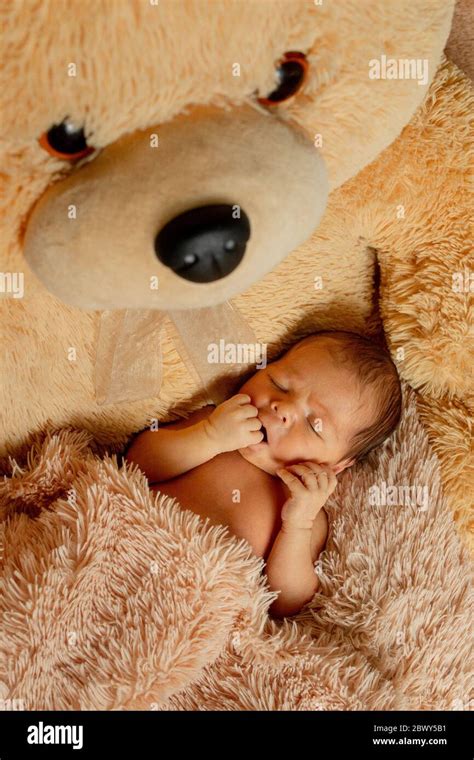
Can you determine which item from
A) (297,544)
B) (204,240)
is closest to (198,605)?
(297,544)

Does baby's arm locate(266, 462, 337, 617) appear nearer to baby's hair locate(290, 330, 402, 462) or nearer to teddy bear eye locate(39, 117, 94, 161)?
baby's hair locate(290, 330, 402, 462)

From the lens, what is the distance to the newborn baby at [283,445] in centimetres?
86

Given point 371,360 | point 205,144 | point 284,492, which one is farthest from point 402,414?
point 205,144

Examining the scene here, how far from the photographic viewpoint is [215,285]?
0.53 metres

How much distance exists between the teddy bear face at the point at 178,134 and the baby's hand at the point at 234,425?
0.33 meters

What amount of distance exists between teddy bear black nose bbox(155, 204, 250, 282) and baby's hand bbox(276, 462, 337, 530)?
423 mm

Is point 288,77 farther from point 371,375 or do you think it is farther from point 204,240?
point 371,375

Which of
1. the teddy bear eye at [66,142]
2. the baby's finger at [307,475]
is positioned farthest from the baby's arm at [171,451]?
the teddy bear eye at [66,142]

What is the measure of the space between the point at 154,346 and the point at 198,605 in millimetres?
293

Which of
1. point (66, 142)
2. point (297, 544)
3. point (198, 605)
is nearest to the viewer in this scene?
point (66, 142)

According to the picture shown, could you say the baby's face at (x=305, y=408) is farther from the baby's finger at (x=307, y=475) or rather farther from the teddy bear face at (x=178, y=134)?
the teddy bear face at (x=178, y=134)

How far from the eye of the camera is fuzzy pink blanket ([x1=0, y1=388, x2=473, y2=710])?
702 millimetres

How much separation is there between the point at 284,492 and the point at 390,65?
0.54 m
